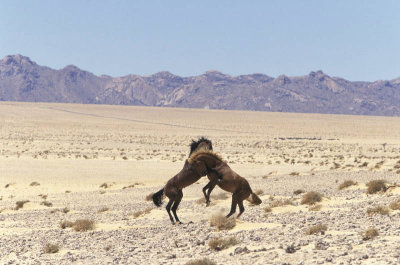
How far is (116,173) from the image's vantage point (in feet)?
135

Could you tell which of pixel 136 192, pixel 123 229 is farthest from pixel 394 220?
pixel 136 192

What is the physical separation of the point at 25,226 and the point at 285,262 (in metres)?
10.6

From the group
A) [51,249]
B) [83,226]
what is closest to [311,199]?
[83,226]

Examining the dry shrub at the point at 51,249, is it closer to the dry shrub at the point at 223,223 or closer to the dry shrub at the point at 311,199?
the dry shrub at the point at 223,223

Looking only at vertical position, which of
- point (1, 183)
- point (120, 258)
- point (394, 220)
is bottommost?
point (1, 183)

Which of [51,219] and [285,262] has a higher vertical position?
[285,262]

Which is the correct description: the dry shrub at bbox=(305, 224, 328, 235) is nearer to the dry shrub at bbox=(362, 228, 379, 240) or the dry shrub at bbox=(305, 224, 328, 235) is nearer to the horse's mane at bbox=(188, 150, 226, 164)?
the dry shrub at bbox=(362, 228, 379, 240)

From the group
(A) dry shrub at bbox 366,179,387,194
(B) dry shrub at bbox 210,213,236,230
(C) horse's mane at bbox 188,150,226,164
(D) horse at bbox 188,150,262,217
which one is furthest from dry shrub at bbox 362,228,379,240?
(A) dry shrub at bbox 366,179,387,194

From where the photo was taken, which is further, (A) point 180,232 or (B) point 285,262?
(A) point 180,232

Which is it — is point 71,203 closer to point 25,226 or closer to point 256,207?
point 25,226

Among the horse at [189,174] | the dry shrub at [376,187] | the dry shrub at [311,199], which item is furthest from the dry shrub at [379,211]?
the dry shrub at [376,187]

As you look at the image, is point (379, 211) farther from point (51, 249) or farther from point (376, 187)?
point (51, 249)

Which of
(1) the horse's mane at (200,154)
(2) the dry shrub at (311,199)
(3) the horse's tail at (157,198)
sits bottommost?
(2) the dry shrub at (311,199)

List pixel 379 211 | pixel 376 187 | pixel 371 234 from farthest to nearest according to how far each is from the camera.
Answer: pixel 376 187 → pixel 379 211 → pixel 371 234
